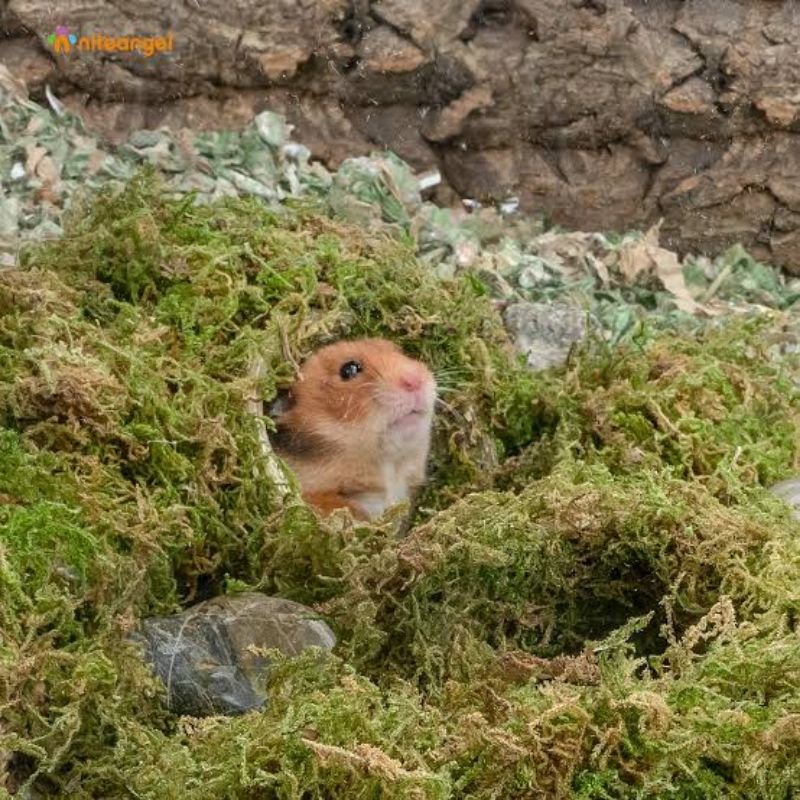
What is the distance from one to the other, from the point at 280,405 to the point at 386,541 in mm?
1059

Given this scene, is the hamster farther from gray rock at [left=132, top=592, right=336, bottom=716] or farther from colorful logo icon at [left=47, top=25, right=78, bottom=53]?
colorful logo icon at [left=47, top=25, right=78, bottom=53]

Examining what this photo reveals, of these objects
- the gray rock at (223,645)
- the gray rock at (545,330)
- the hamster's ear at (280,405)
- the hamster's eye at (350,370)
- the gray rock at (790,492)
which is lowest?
the gray rock at (545,330)

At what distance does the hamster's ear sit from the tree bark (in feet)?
8.00

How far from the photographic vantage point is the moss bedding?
120 inches

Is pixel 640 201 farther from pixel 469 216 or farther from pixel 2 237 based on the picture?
pixel 2 237

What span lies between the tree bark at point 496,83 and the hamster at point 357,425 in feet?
7.91

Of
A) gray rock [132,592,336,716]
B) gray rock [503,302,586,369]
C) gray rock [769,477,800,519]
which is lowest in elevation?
gray rock [503,302,586,369]

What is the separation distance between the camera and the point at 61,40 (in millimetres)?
6922

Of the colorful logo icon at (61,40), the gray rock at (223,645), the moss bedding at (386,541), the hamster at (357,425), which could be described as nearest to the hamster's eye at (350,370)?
the hamster at (357,425)

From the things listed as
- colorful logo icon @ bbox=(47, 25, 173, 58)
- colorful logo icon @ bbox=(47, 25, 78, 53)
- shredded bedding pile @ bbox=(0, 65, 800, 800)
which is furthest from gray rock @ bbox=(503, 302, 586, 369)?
colorful logo icon @ bbox=(47, 25, 78, 53)

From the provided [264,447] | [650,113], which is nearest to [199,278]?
[264,447]

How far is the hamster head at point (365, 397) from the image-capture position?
489 centimetres

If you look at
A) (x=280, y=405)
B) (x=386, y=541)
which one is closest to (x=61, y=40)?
(x=280, y=405)

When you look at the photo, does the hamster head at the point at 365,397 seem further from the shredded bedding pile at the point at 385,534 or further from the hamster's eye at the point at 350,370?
the shredded bedding pile at the point at 385,534
